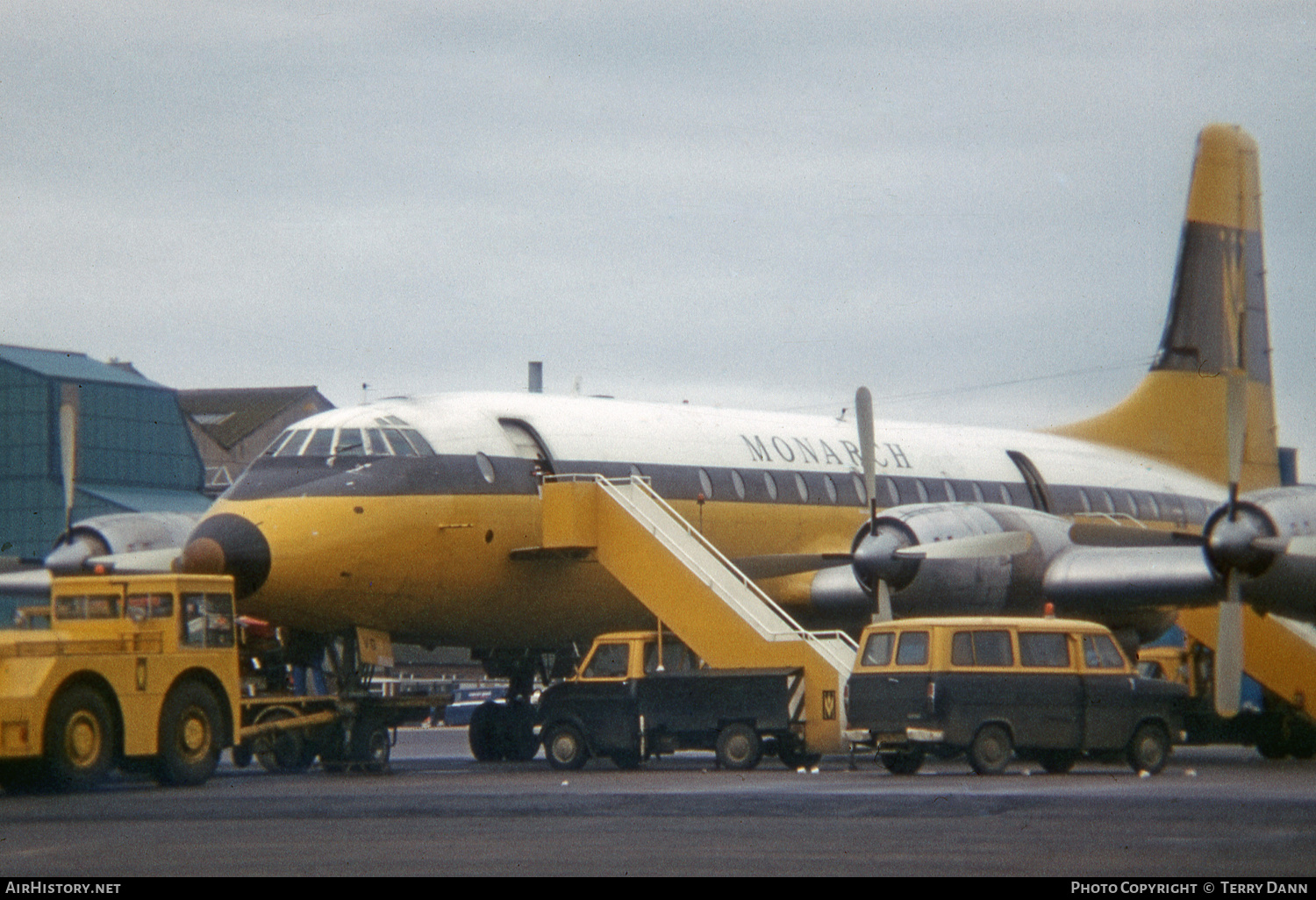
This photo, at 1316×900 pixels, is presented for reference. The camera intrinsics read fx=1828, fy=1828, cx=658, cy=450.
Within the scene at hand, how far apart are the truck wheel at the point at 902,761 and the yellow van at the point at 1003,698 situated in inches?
0.6

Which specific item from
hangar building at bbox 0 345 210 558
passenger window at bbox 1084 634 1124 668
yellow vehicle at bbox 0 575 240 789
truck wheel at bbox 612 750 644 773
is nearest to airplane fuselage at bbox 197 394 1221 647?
yellow vehicle at bbox 0 575 240 789

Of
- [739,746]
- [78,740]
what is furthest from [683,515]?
[78,740]

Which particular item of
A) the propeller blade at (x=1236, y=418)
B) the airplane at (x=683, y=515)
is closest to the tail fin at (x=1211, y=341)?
the airplane at (x=683, y=515)

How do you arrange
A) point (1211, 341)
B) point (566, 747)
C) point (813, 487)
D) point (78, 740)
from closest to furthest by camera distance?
point (78, 740) → point (566, 747) → point (813, 487) → point (1211, 341)

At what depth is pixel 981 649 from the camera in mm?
22281

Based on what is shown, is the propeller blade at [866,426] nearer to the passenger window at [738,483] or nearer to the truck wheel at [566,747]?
the passenger window at [738,483]

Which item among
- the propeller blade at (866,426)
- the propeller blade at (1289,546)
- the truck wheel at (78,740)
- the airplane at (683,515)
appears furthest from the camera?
the propeller blade at (866,426)

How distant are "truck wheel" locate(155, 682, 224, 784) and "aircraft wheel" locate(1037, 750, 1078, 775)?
10.1 m

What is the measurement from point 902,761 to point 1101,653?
2983mm

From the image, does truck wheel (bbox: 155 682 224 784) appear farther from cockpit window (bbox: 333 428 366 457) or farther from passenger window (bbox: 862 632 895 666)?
passenger window (bbox: 862 632 895 666)

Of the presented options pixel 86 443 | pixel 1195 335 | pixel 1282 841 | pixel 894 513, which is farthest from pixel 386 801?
pixel 86 443

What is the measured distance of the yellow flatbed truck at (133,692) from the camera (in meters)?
19.9

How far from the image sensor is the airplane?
24.5 m

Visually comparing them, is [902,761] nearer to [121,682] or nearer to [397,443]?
[397,443]
